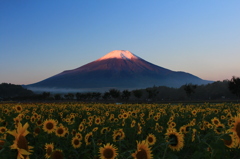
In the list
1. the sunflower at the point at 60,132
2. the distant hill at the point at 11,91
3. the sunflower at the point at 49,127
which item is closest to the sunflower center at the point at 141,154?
the sunflower at the point at 60,132

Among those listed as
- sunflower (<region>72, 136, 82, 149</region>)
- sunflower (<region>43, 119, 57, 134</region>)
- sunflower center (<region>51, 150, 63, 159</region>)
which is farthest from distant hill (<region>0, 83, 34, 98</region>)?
sunflower center (<region>51, 150, 63, 159</region>)

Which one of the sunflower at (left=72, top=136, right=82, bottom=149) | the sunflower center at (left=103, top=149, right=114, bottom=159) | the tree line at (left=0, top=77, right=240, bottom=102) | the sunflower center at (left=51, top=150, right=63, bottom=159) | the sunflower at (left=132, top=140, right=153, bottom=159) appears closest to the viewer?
the sunflower at (left=132, top=140, right=153, bottom=159)

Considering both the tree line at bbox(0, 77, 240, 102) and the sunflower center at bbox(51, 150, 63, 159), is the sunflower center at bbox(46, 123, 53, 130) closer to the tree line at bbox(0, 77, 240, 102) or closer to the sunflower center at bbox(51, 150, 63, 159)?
the sunflower center at bbox(51, 150, 63, 159)

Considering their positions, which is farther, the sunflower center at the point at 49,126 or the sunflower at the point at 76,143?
the sunflower center at the point at 49,126

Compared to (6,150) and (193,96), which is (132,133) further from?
(193,96)

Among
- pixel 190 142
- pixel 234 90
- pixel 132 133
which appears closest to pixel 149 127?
pixel 132 133

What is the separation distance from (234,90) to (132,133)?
66435mm

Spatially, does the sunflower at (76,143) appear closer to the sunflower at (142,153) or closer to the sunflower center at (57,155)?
the sunflower center at (57,155)

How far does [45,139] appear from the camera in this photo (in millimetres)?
4324

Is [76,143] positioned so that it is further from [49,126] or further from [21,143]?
[21,143]

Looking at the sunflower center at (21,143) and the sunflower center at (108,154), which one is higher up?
the sunflower center at (21,143)

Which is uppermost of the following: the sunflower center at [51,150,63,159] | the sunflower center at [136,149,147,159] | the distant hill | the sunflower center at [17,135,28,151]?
the distant hill

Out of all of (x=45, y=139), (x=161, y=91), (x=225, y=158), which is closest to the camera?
(x=225, y=158)

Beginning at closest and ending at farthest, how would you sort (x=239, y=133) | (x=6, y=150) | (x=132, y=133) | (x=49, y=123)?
(x=6, y=150) < (x=239, y=133) < (x=49, y=123) < (x=132, y=133)
